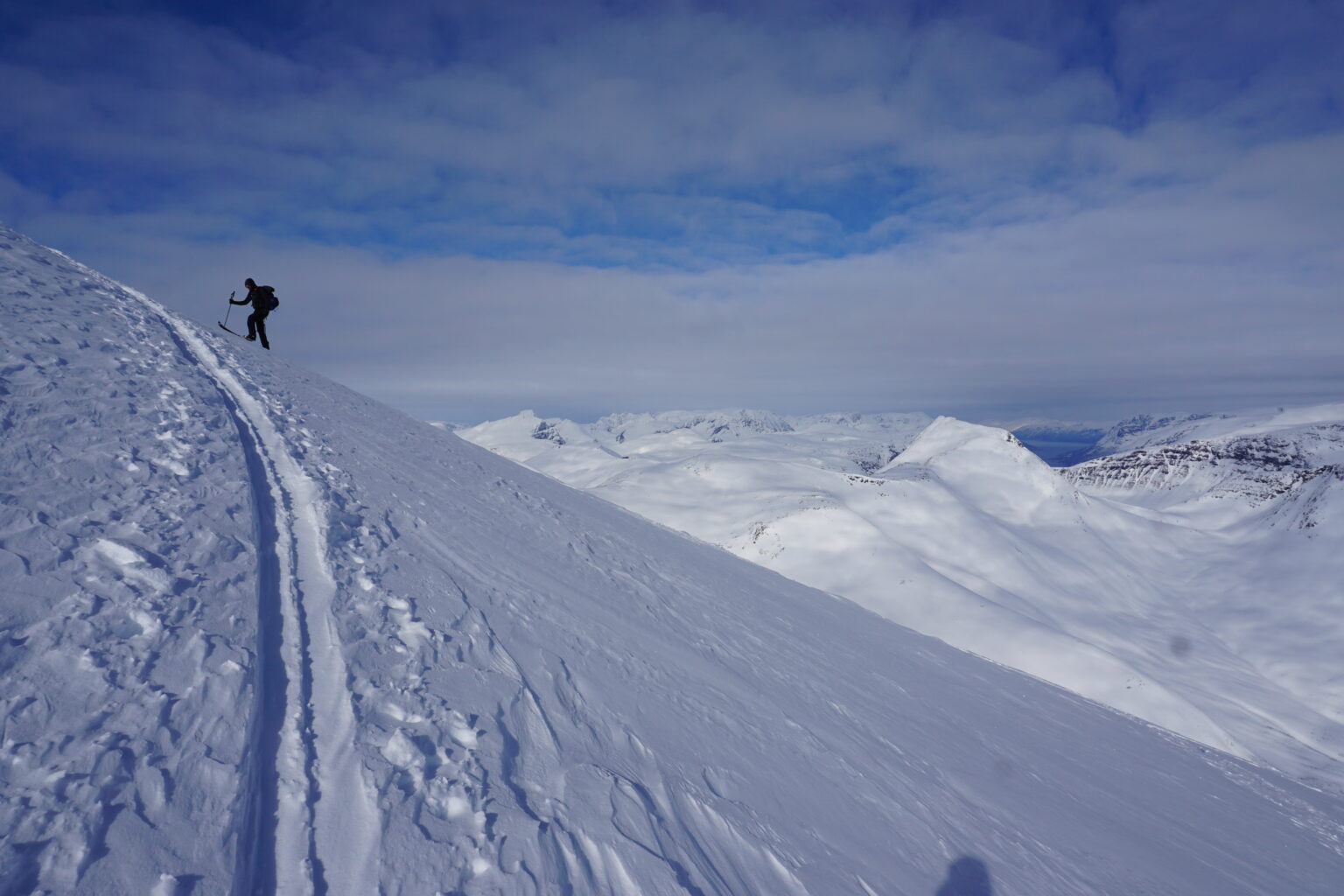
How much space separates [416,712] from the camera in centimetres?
474

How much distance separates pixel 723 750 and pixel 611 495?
45436 millimetres

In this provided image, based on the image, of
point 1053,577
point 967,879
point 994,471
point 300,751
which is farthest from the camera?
point 994,471

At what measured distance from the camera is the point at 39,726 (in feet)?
11.0

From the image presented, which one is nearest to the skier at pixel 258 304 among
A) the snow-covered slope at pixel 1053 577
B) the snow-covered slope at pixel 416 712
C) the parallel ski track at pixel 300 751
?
the snow-covered slope at pixel 416 712

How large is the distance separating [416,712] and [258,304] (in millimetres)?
20493

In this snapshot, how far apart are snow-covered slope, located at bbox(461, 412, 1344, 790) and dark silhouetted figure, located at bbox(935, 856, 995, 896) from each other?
30212 millimetres

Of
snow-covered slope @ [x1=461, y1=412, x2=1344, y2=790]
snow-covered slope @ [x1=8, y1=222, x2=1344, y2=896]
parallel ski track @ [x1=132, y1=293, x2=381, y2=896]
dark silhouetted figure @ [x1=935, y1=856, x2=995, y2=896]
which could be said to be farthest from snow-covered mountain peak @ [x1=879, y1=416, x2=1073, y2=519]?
parallel ski track @ [x1=132, y1=293, x2=381, y2=896]

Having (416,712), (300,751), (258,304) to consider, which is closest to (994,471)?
(258,304)

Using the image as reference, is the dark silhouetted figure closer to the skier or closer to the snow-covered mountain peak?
the skier

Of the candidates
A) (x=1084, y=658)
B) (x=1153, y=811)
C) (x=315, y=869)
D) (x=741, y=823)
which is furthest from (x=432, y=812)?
(x=1084, y=658)

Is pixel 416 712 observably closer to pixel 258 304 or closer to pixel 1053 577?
pixel 258 304

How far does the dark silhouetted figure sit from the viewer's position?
566cm

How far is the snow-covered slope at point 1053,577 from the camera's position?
1326 inches

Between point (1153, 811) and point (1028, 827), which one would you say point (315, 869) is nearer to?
point (1028, 827)
